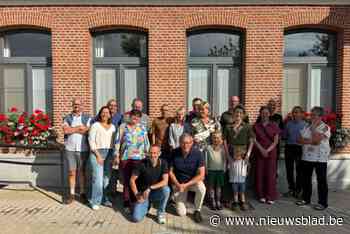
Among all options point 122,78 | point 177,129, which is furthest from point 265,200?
point 122,78

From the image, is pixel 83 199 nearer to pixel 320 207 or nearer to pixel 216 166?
pixel 216 166

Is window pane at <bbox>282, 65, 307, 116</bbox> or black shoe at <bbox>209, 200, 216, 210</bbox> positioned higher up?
window pane at <bbox>282, 65, 307, 116</bbox>

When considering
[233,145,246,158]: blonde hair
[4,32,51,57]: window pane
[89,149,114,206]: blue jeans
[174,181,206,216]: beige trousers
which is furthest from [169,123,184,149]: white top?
[4,32,51,57]: window pane

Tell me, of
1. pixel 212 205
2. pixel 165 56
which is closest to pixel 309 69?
pixel 165 56

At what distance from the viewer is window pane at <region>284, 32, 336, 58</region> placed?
859cm

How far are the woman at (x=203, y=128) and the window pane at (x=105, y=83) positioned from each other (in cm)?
352

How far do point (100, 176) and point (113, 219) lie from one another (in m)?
0.90

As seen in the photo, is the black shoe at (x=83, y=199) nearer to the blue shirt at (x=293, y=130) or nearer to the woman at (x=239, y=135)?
the woman at (x=239, y=135)

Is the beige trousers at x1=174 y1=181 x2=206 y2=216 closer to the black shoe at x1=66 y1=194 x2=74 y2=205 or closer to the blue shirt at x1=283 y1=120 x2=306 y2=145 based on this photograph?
the black shoe at x1=66 y1=194 x2=74 y2=205

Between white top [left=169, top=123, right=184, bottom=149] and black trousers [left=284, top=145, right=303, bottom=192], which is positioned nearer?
white top [left=169, top=123, right=184, bottom=149]

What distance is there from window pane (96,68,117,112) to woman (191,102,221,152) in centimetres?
352

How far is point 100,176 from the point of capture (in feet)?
19.1

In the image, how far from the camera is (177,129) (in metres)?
5.79

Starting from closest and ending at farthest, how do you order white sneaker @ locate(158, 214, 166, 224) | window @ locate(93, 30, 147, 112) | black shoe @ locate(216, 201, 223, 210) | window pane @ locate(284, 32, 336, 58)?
white sneaker @ locate(158, 214, 166, 224) → black shoe @ locate(216, 201, 223, 210) → window @ locate(93, 30, 147, 112) → window pane @ locate(284, 32, 336, 58)
